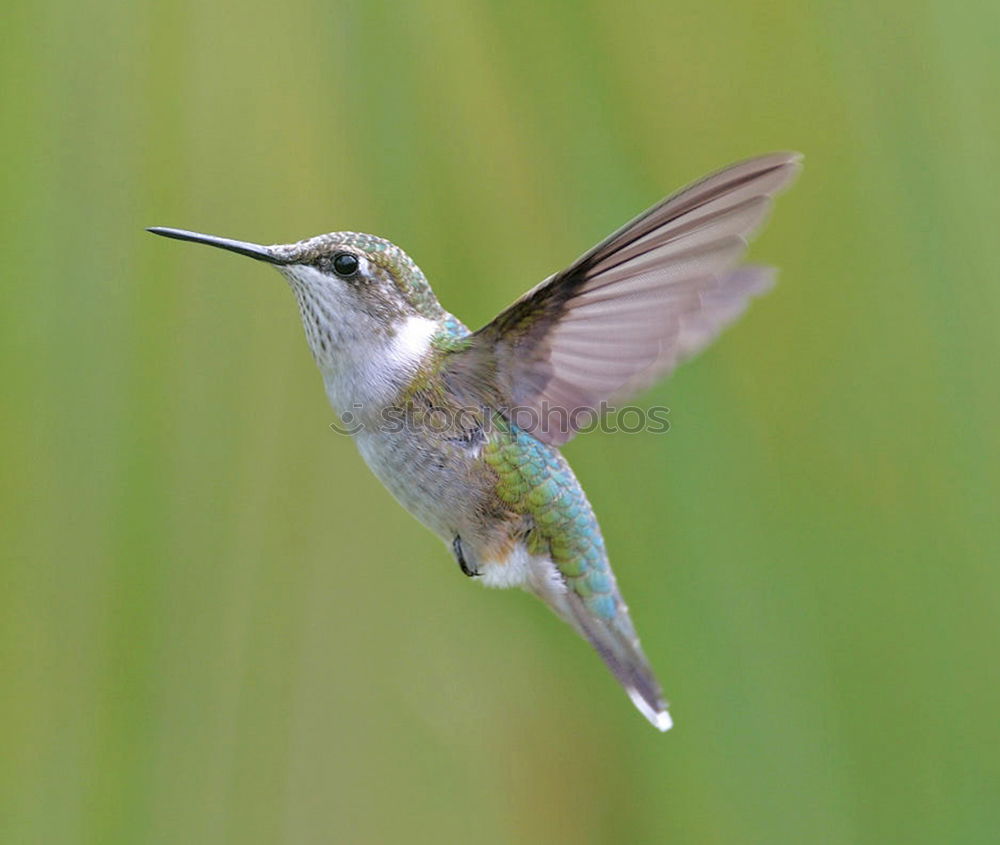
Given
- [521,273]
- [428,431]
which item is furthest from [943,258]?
[428,431]

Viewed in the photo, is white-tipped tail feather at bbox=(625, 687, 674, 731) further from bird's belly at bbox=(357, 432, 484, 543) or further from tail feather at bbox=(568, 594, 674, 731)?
bird's belly at bbox=(357, 432, 484, 543)

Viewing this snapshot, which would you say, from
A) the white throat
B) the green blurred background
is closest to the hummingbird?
the white throat

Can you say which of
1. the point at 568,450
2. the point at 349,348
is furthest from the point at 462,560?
the point at 568,450

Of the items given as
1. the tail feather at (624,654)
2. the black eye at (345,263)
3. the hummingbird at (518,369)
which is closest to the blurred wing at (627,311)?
the hummingbird at (518,369)

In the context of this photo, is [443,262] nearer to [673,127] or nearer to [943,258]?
[673,127]

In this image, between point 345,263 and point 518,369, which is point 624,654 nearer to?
point 518,369
